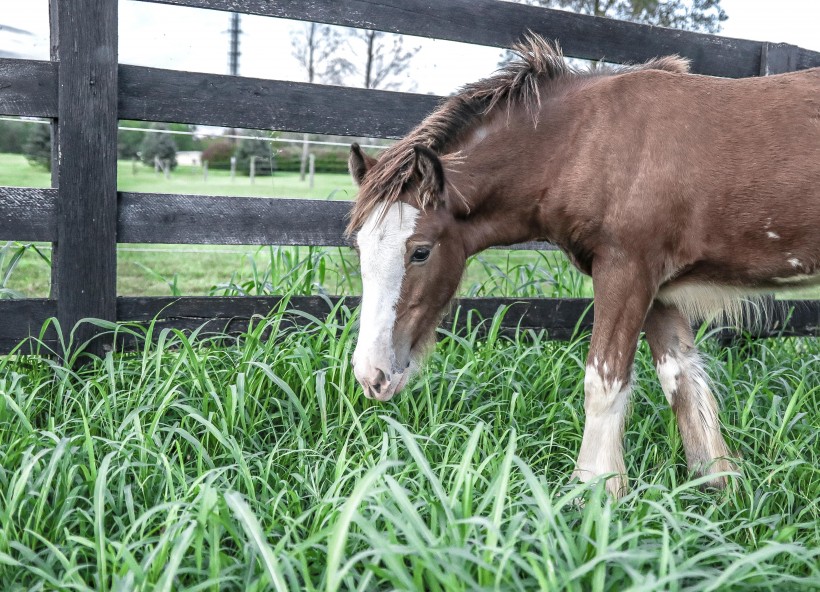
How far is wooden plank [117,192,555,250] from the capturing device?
3234 millimetres

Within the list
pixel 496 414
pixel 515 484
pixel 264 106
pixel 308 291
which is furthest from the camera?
pixel 308 291

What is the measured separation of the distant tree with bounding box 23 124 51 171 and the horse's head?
49.0 feet

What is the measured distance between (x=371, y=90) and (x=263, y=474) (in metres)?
2.15

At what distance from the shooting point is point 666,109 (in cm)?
278

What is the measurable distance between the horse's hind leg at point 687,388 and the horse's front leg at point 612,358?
368 mm

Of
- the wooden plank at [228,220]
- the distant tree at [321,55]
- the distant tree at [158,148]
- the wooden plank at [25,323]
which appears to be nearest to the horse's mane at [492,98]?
the wooden plank at [228,220]

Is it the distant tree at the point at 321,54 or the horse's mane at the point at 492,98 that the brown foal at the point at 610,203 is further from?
the distant tree at the point at 321,54

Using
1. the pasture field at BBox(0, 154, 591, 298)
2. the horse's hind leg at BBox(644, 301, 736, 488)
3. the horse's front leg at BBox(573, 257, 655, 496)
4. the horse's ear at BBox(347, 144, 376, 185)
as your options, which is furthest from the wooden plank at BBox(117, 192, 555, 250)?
the horse's hind leg at BBox(644, 301, 736, 488)

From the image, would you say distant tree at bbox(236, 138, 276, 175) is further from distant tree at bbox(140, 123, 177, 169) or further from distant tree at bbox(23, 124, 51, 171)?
distant tree at bbox(23, 124, 51, 171)

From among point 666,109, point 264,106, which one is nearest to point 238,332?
point 264,106

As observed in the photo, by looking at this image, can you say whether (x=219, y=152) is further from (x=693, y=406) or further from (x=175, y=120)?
(x=693, y=406)

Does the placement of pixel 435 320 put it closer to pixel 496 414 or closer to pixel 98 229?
pixel 496 414

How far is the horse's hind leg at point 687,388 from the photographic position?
285 cm

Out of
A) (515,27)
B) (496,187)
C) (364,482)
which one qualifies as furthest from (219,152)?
(364,482)
